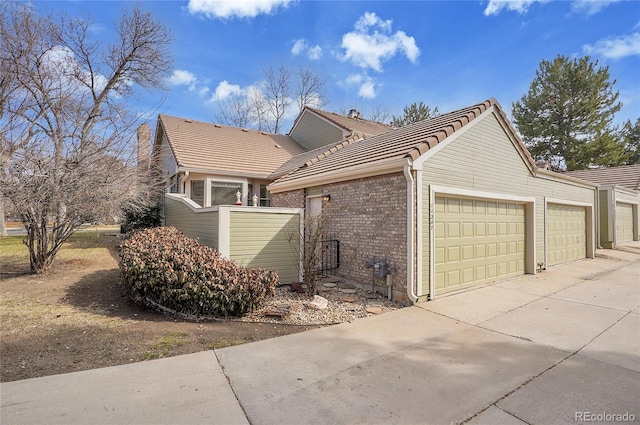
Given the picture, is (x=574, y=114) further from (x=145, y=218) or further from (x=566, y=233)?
(x=145, y=218)

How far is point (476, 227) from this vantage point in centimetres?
768

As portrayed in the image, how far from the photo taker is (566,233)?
36.7 feet

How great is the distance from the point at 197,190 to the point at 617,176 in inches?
962

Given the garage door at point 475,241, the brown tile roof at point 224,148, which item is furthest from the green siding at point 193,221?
the garage door at point 475,241

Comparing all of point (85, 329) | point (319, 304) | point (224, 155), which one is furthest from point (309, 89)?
point (85, 329)

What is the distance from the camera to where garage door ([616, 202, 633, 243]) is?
15969mm

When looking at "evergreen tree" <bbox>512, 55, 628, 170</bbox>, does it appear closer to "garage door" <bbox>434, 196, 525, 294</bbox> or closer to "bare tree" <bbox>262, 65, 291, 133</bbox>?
"bare tree" <bbox>262, 65, 291, 133</bbox>

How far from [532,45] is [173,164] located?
13.6 m

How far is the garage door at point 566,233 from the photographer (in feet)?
33.9

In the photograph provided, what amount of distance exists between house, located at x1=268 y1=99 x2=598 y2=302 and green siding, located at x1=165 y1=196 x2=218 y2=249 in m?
2.89

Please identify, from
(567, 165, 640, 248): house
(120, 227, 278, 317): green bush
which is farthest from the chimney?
(567, 165, 640, 248): house

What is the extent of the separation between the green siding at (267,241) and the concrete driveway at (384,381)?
2970 millimetres

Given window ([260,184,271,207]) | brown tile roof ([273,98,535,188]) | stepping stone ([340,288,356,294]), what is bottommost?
stepping stone ([340,288,356,294])

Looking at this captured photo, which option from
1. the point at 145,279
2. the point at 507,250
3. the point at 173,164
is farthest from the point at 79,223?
the point at 507,250
